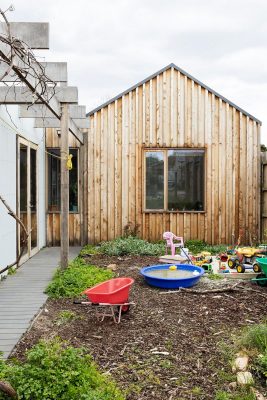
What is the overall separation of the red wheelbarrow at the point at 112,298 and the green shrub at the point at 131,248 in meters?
4.00

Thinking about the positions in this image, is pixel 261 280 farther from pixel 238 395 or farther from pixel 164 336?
pixel 238 395

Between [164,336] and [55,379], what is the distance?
168 cm

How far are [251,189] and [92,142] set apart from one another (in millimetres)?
3987

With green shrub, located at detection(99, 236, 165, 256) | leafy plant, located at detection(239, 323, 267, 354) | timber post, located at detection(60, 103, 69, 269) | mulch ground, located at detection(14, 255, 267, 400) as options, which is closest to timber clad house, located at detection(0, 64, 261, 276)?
green shrub, located at detection(99, 236, 165, 256)

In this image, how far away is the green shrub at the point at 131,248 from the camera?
9047 mm

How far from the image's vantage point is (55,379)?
2.75 m

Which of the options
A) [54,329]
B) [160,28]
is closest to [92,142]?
[160,28]

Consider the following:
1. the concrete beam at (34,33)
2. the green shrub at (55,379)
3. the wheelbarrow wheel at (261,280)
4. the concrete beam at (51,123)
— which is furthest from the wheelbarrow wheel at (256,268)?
the concrete beam at (51,123)

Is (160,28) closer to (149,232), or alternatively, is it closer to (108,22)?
(108,22)

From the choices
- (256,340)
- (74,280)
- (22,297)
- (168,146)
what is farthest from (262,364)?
(168,146)

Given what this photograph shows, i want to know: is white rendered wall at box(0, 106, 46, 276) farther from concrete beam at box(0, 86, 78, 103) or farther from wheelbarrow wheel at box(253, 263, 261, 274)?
wheelbarrow wheel at box(253, 263, 261, 274)

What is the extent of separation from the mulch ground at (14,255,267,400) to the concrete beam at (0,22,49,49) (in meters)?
2.79

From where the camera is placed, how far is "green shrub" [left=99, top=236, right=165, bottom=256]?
356 inches

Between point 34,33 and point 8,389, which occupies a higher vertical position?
point 34,33
